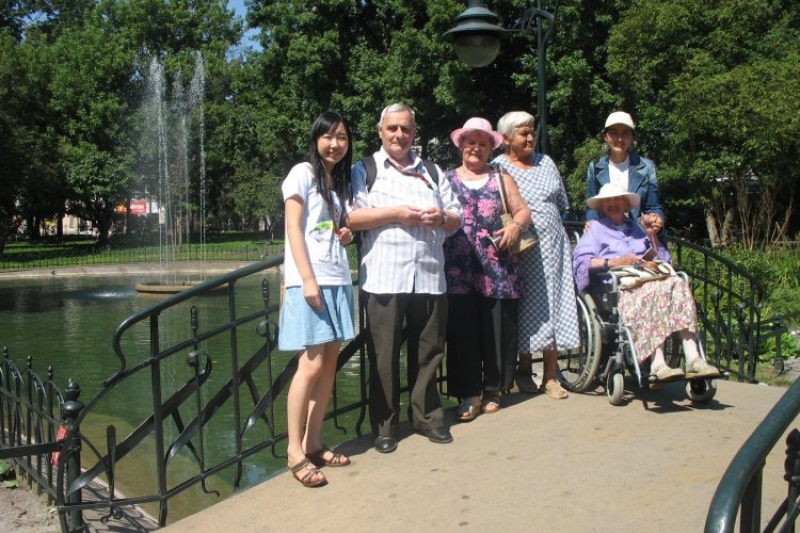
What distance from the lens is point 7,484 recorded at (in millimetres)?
5457

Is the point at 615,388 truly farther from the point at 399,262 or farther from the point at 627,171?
the point at 399,262

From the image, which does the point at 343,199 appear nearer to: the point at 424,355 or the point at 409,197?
the point at 409,197

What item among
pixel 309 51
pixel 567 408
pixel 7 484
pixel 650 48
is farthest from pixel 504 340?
pixel 309 51

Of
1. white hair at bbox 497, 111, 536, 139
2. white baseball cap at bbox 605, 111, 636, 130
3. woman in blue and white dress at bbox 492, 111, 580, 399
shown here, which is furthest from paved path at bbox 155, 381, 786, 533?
white baseball cap at bbox 605, 111, 636, 130

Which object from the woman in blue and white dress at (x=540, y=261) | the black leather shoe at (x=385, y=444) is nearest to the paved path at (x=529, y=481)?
the black leather shoe at (x=385, y=444)

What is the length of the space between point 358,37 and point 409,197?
2621cm

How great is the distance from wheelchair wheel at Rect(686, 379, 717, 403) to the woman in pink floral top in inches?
51.0

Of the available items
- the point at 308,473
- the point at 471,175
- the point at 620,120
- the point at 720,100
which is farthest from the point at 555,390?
the point at 720,100

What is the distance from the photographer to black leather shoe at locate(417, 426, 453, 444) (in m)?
4.29

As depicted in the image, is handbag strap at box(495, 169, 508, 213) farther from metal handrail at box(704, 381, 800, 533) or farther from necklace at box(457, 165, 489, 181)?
metal handrail at box(704, 381, 800, 533)

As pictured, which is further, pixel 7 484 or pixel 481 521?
pixel 7 484

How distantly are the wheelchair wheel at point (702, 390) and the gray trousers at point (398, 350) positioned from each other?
176 cm

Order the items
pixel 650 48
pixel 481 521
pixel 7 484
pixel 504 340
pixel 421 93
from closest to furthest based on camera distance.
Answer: pixel 481 521 < pixel 504 340 < pixel 7 484 < pixel 650 48 < pixel 421 93

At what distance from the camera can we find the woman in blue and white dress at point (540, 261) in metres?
4.99
